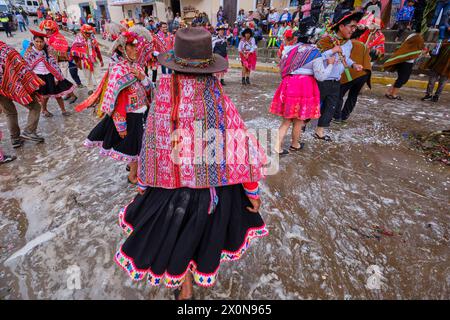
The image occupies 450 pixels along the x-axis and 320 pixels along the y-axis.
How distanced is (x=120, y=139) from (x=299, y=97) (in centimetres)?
254

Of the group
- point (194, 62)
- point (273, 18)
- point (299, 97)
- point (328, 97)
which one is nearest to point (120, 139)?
point (194, 62)

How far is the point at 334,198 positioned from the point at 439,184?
1570mm

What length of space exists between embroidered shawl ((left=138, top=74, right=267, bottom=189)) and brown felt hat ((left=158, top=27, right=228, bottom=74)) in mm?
71

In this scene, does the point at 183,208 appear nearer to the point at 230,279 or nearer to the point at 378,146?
the point at 230,279

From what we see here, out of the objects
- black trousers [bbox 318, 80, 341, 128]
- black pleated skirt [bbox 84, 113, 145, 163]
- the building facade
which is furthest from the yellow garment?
black pleated skirt [bbox 84, 113, 145, 163]

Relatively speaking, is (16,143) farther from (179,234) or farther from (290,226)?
(290,226)

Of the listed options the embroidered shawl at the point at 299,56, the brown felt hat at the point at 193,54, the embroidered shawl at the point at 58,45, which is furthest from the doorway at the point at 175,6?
the brown felt hat at the point at 193,54

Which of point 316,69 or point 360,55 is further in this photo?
point 360,55

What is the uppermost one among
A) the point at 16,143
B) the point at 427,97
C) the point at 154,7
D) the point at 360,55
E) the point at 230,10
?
the point at 154,7

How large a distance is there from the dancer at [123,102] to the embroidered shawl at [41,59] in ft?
10.3

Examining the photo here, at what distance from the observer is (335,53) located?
330 cm

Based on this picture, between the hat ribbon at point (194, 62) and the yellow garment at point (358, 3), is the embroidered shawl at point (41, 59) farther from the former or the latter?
the yellow garment at point (358, 3)

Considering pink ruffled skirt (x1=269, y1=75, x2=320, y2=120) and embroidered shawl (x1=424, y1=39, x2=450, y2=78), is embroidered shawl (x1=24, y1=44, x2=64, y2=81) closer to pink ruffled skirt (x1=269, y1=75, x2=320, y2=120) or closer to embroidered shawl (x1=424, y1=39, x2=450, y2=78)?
pink ruffled skirt (x1=269, y1=75, x2=320, y2=120)
